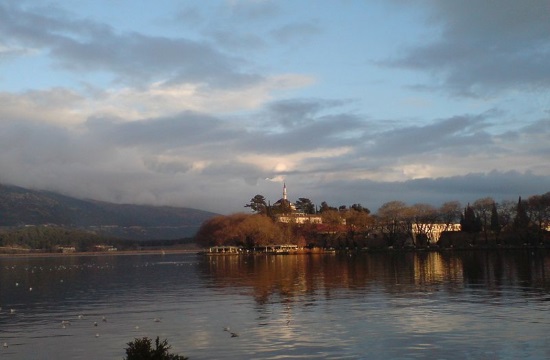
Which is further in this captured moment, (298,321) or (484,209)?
(484,209)

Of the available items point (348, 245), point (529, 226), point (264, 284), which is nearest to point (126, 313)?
point (264, 284)

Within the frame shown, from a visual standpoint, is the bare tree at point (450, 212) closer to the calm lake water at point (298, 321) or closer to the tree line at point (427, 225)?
the tree line at point (427, 225)

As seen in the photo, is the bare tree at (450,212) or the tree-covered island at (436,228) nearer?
the tree-covered island at (436,228)

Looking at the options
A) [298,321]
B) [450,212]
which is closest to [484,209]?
[450,212]

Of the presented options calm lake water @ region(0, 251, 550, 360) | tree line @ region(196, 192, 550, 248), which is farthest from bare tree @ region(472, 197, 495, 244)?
calm lake water @ region(0, 251, 550, 360)

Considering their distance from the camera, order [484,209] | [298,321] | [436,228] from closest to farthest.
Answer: [298,321]
[484,209]
[436,228]

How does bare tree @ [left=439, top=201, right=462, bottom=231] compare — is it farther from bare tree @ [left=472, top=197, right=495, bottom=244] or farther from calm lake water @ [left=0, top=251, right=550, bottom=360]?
calm lake water @ [left=0, top=251, right=550, bottom=360]

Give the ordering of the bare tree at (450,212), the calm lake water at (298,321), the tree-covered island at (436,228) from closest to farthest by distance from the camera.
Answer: the calm lake water at (298,321) → the tree-covered island at (436,228) → the bare tree at (450,212)

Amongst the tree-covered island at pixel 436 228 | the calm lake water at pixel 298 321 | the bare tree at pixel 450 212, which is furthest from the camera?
the bare tree at pixel 450 212

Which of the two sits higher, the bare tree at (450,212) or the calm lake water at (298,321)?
the bare tree at (450,212)

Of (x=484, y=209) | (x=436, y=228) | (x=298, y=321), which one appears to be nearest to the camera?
(x=298, y=321)

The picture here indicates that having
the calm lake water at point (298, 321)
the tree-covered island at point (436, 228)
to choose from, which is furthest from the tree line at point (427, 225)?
the calm lake water at point (298, 321)

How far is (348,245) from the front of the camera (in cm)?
18612

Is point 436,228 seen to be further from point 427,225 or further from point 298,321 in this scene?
point 298,321
